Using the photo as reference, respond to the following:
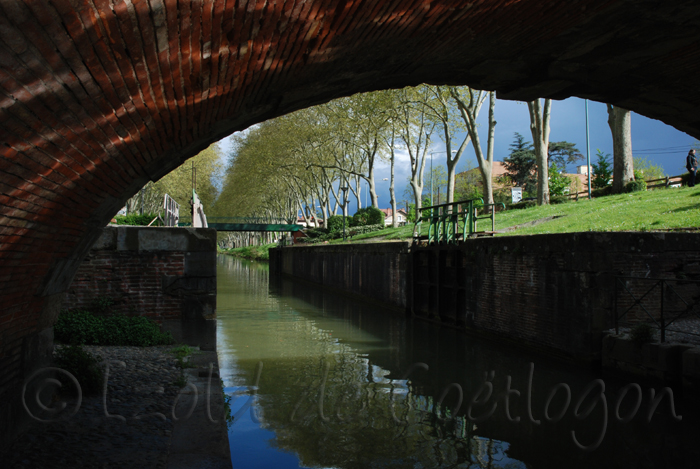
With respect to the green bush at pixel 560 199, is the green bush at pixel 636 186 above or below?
below

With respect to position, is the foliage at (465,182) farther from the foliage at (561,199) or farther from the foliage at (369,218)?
the foliage at (561,199)

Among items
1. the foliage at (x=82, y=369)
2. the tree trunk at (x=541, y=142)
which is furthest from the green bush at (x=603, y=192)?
the foliage at (x=82, y=369)

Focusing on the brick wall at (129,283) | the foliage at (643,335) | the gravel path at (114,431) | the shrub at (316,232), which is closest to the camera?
the gravel path at (114,431)

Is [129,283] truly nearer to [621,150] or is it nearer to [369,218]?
[621,150]

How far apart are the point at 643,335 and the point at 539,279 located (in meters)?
2.51

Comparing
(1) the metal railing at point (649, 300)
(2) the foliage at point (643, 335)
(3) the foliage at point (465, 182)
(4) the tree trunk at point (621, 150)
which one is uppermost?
(3) the foliage at point (465, 182)

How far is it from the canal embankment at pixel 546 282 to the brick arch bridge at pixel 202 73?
3.70 meters

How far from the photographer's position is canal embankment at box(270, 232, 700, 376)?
29.6 feet

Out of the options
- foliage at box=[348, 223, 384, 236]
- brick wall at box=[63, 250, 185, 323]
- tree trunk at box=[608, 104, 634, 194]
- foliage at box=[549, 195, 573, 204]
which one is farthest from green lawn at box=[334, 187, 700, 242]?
foliage at box=[348, 223, 384, 236]

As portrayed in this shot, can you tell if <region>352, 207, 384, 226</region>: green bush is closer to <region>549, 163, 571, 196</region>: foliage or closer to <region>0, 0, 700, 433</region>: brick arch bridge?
<region>549, 163, 571, 196</region>: foliage

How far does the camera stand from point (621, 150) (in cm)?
2253

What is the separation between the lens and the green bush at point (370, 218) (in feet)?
127

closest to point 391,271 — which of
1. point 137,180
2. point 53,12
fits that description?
point 137,180

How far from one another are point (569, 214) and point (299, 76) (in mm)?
16422
